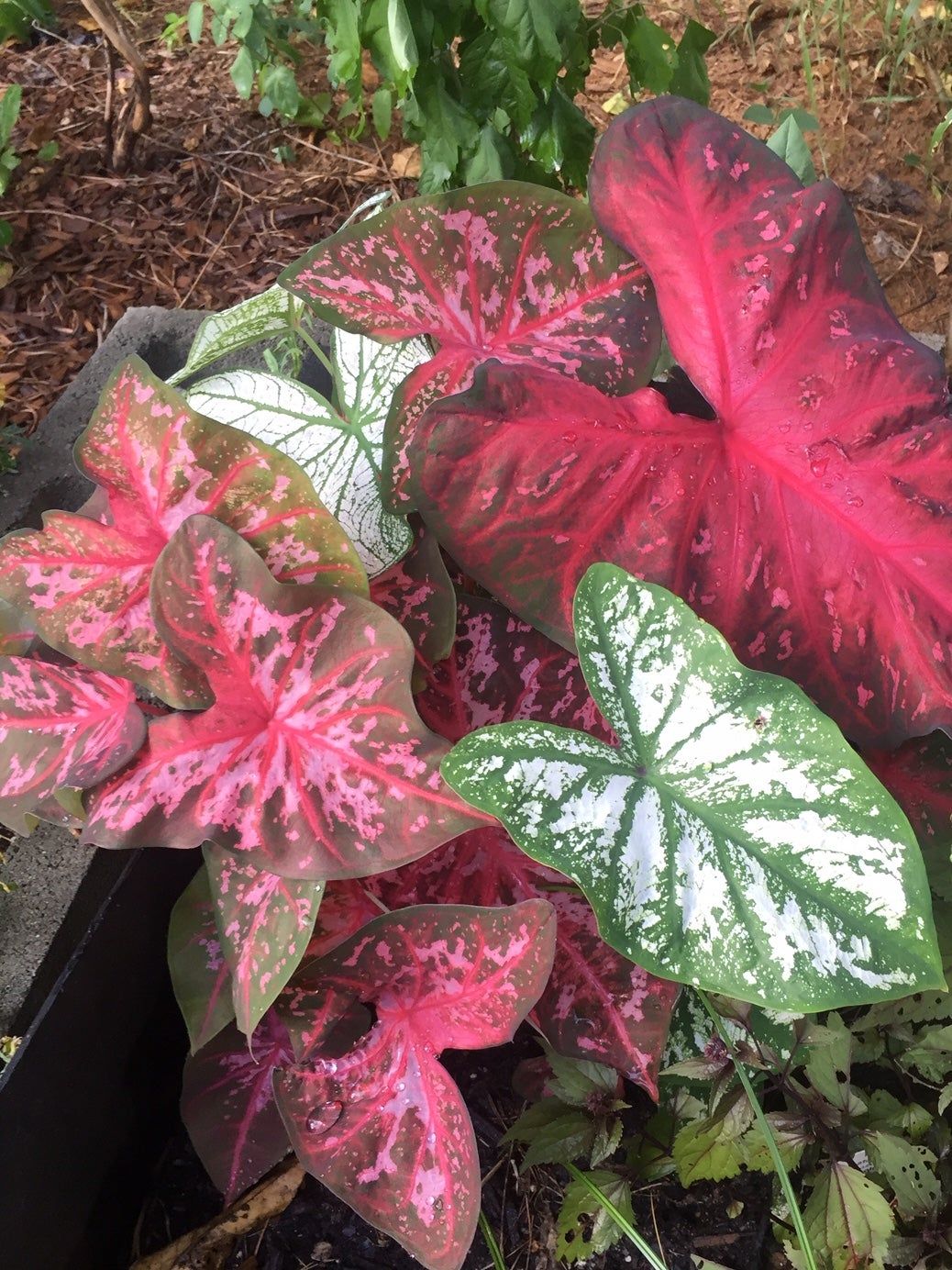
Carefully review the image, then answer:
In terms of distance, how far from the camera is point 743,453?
81 cm

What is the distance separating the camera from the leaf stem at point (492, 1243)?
95 centimetres

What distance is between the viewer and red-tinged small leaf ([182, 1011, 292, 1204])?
0.93 meters

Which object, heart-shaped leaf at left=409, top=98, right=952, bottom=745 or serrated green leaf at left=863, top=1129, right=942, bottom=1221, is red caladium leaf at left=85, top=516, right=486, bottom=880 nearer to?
heart-shaped leaf at left=409, top=98, right=952, bottom=745

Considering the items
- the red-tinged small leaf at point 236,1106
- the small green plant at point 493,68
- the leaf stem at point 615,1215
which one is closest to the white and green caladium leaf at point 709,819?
the leaf stem at point 615,1215

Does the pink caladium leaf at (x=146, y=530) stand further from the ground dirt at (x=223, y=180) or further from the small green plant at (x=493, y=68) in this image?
the ground dirt at (x=223, y=180)

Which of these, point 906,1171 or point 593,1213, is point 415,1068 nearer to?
point 593,1213

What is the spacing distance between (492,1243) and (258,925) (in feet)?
1.49

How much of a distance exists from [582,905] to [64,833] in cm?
63

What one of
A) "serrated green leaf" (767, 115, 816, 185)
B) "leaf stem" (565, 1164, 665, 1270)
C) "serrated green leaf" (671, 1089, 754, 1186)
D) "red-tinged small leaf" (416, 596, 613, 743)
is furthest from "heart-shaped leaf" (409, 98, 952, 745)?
"leaf stem" (565, 1164, 665, 1270)

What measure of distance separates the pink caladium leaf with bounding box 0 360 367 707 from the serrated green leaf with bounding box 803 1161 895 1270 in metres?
0.64

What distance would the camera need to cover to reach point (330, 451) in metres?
0.93

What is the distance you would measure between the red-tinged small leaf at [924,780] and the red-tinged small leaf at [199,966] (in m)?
0.63

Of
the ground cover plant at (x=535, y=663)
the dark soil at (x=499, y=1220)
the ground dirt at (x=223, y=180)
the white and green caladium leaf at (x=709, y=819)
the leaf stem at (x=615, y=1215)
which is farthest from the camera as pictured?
the ground dirt at (x=223, y=180)

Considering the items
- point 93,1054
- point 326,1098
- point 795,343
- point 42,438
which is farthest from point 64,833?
point 795,343
